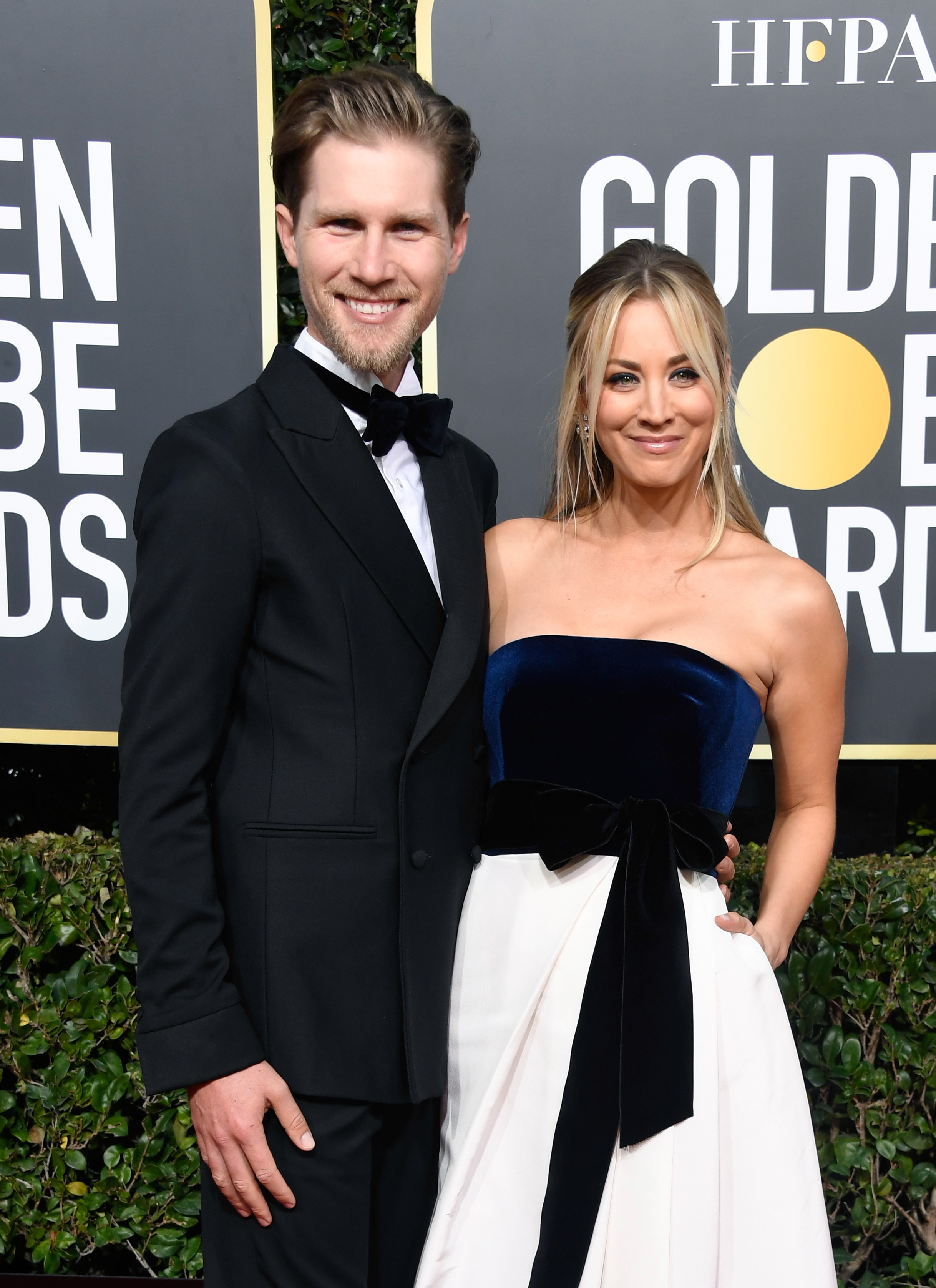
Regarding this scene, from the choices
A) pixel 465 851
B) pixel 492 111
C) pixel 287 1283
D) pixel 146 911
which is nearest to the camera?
pixel 146 911

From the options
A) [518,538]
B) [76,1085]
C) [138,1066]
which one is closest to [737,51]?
[518,538]

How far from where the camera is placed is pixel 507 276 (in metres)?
2.64

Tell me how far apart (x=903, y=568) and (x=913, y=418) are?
0.38 metres

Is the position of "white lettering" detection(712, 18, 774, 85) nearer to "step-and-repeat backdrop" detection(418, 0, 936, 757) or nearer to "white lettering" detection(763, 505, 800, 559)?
"step-and-repeat backdrop" detection(418, 0, 936, 757)

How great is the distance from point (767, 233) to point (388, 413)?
1493 millimetres

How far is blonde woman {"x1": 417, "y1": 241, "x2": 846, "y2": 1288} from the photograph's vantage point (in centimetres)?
158

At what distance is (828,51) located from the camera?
255 cm

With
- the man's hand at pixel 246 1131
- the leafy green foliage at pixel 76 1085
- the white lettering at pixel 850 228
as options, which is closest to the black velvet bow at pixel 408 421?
the man's hand at pixel 246 1131

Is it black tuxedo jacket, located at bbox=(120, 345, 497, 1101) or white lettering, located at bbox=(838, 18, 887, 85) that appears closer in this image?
black tuxedo jacket, located at bbox=(120, 345, 497, 1101)

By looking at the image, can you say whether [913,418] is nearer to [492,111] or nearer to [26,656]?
[492,111]

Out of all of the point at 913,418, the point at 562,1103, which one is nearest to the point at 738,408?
the point at 913,418

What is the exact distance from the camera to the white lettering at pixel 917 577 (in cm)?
266

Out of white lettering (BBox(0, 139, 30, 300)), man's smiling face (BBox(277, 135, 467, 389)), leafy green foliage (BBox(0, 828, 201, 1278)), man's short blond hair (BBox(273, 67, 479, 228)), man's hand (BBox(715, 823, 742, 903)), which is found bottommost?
leafy green foliage (BBox(0, 828, 201, 1278))

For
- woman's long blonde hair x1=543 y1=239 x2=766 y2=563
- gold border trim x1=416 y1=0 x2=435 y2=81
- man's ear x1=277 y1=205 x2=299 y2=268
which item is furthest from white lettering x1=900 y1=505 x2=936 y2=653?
man's ear x1=277 y1=205 x2=299 y2=268
